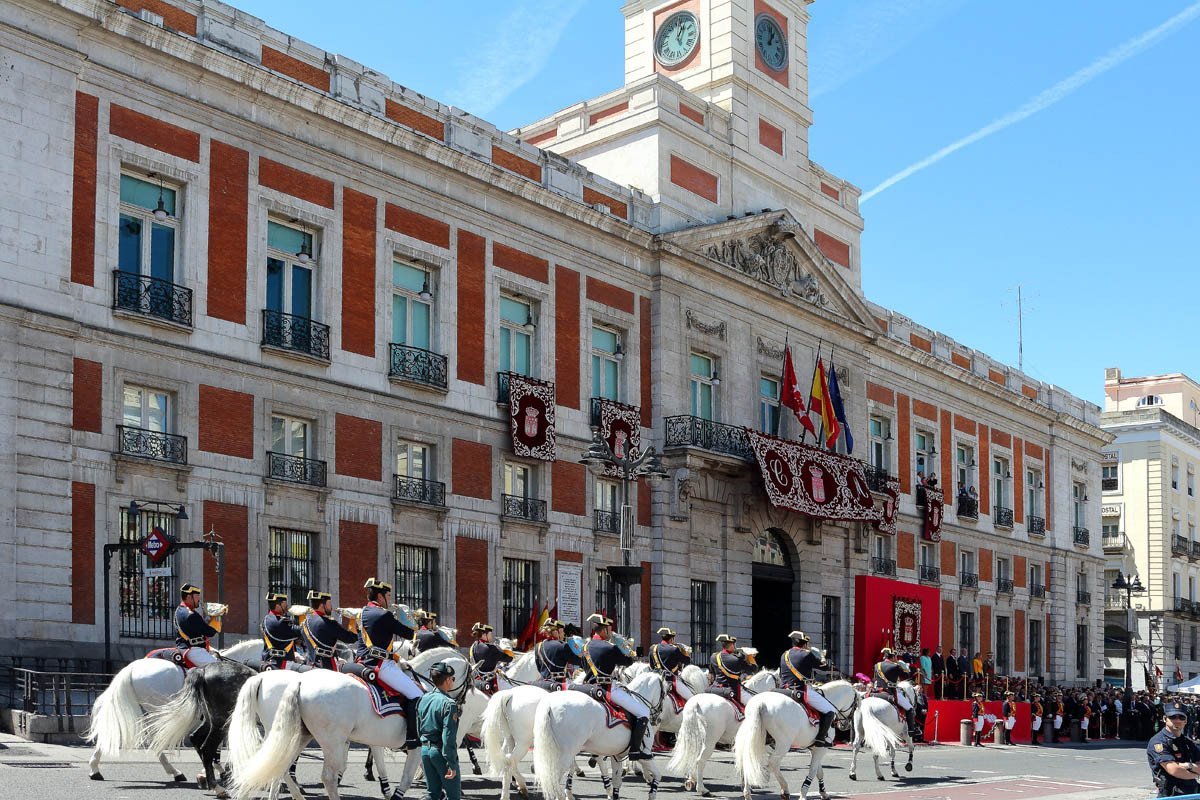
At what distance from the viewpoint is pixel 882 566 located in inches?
1896

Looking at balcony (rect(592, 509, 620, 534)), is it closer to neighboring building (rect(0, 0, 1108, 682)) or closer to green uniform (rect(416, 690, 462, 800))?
neighboring building (rect(0, 0, 1108, 682))

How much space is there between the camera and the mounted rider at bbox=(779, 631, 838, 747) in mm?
20594

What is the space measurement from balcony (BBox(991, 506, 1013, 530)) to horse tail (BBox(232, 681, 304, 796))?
4528 centimetres

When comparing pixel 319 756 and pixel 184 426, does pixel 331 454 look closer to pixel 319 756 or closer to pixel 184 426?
pixel 184 426

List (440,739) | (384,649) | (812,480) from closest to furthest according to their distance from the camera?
(440,739) → (384,649) → (812,480)

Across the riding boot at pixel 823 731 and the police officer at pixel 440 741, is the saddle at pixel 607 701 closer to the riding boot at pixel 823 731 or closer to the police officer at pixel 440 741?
the police officer at pixel 440 741

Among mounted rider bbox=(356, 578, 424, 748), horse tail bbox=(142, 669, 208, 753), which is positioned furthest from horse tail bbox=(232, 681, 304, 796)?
horse tail bbox=(142, 669, 208, 753)

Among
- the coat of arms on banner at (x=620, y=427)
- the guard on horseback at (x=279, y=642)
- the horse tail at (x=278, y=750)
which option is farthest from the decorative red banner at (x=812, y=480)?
the horse tail at (x=278, y=750)

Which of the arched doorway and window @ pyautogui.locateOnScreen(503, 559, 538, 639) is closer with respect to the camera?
window @ pyautogui.locateOnScreen(503, 559, 538, 639)

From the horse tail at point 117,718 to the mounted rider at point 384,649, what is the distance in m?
2.97

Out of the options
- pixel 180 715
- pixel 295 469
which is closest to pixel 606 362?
pixel 295 469

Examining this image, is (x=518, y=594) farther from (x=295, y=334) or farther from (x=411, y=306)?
(x=295, y=334)

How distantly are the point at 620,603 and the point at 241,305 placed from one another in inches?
500

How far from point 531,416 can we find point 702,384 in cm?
749
